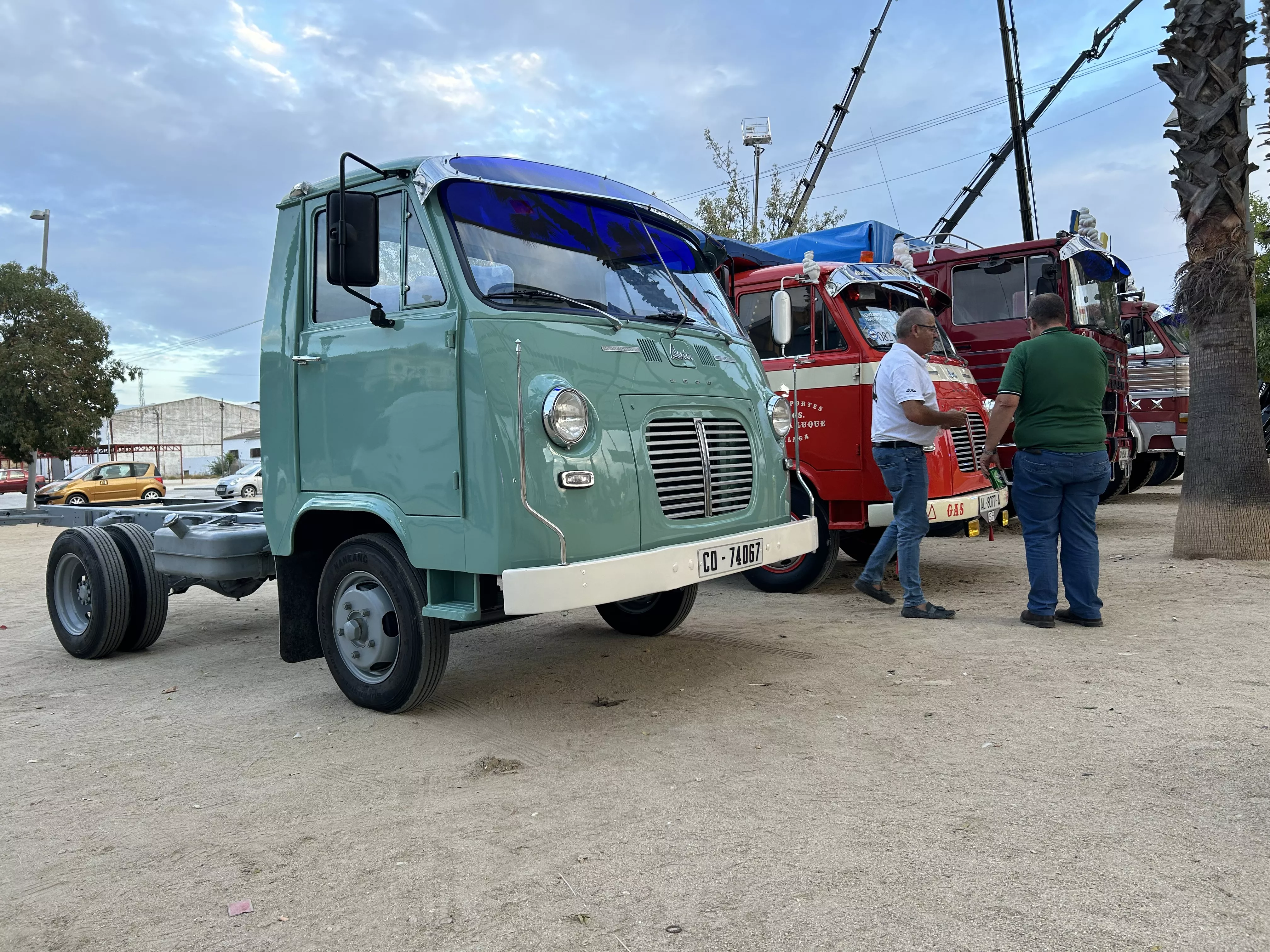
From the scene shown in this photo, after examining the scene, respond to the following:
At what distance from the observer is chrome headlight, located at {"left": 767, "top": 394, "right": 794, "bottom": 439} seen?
17.2 feet

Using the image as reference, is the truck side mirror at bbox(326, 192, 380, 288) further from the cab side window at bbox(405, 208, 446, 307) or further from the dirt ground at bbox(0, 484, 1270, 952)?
the dirt ground at bbox(0, 484, 1270, 952)

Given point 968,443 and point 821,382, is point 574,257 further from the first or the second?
point 968,443

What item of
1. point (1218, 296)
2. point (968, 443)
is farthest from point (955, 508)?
point (1218, 296)

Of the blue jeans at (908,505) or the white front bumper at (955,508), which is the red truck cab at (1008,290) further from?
the blue jeans at (908,505)

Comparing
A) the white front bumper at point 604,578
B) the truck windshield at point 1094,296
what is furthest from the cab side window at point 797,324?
the truck windshield at point 1094,296

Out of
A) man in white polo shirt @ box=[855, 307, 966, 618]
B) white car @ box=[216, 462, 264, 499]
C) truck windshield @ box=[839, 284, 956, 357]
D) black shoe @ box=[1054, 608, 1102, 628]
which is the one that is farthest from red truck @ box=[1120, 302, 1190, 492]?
white car @ box=[216, 462, 264, 499]

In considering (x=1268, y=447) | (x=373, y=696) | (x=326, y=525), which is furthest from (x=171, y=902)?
(x=1268, y=447)

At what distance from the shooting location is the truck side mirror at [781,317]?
6.49 m

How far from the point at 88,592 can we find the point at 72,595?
0.76ft

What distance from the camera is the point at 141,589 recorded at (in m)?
6.39

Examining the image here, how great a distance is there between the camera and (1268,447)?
18984 millimetres

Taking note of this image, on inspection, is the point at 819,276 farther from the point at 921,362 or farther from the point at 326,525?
the point at 326,525

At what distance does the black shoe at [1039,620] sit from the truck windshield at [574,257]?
2.66 meters

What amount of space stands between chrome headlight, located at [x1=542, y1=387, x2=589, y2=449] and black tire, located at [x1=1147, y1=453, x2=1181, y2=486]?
1494 cm
